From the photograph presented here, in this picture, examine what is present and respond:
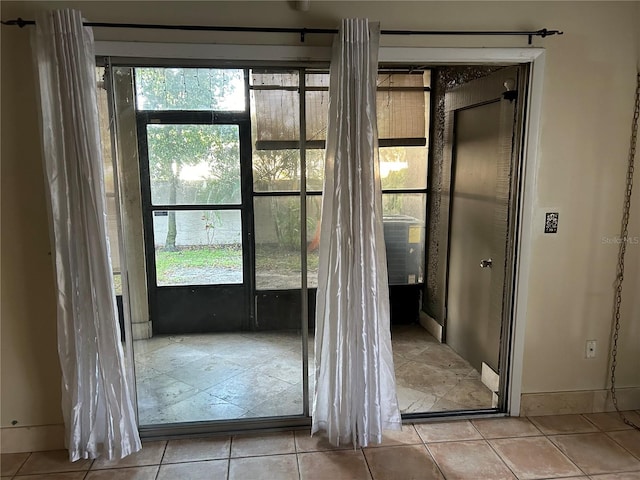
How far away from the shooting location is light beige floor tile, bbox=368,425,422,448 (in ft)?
7.80

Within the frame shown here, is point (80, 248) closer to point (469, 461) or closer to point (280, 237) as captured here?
point (280, 237)

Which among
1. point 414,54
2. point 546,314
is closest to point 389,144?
point 414,54

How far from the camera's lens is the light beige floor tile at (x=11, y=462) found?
217 cm

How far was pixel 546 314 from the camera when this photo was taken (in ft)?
8.37

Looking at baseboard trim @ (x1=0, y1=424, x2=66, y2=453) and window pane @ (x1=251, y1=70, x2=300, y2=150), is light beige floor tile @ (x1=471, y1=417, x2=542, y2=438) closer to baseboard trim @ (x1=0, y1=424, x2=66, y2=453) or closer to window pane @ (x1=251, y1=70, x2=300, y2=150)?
window pane @ (x1=251, y1=70, x2=300, y2=150)

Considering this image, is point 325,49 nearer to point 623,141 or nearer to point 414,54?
point 414,54

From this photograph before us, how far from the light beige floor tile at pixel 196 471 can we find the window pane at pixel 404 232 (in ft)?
7.95

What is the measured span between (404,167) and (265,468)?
2.79 m

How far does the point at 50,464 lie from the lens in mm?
2230

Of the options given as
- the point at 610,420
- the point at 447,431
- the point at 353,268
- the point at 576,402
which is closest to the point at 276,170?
the point at 353,268

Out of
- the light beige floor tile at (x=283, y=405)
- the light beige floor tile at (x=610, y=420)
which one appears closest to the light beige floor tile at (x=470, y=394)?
the light beige floor tile at (x=610, y=420)

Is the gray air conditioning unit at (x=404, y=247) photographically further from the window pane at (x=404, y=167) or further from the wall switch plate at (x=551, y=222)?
the wall switch plate at (x=551, y=222)

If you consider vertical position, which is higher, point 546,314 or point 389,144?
point 389,144

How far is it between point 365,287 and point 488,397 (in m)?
1.42
